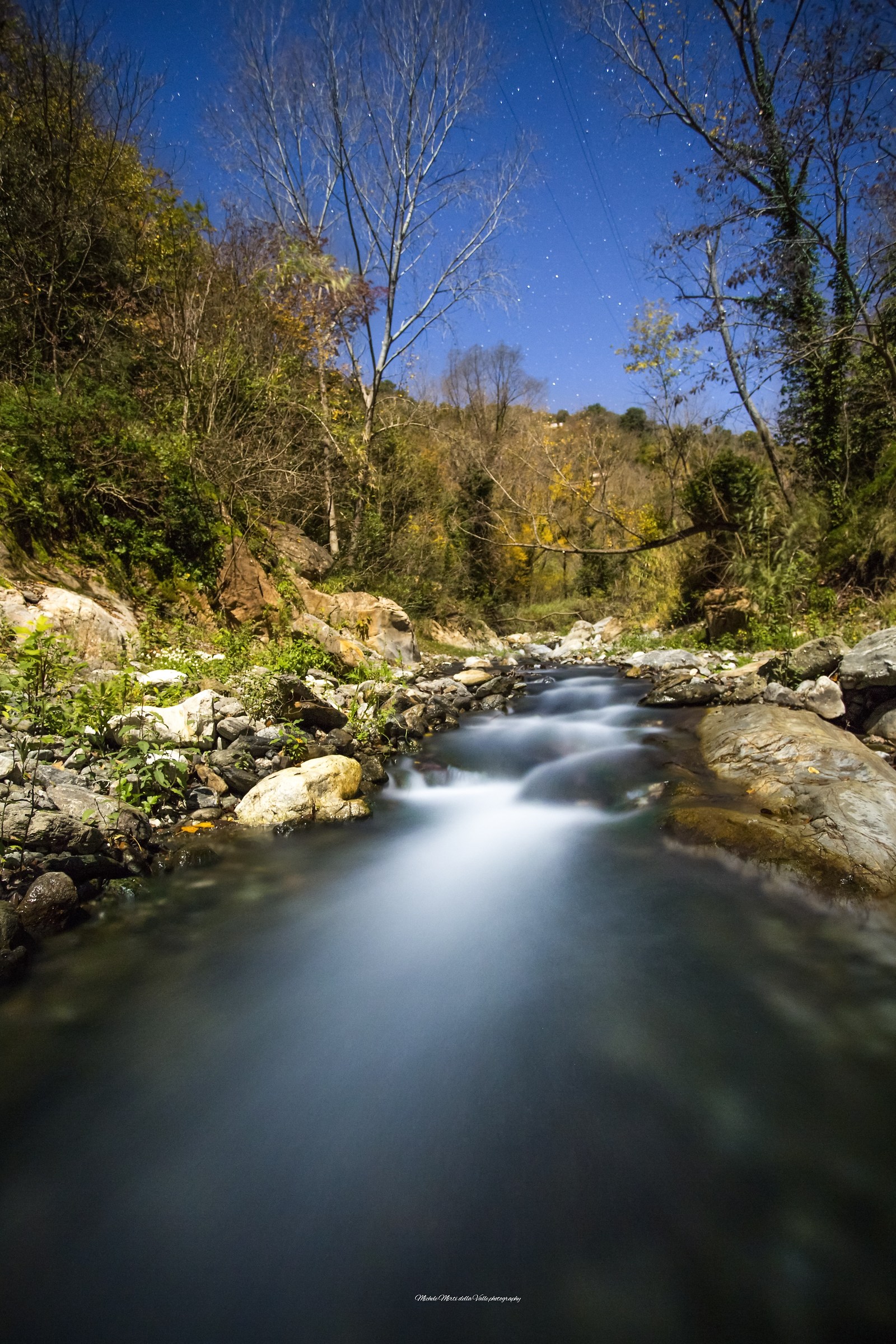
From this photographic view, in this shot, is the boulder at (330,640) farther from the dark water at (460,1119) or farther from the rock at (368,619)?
→ the dark water at (460,1119)

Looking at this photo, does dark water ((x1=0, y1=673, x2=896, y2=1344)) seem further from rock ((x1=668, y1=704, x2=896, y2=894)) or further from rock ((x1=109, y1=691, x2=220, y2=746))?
rock ((x1=109, y1=691, x2=220, y2=746))

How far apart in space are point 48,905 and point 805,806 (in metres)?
4.56

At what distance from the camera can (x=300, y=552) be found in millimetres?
11656

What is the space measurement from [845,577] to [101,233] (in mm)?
13204

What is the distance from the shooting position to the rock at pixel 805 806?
10.9 ft

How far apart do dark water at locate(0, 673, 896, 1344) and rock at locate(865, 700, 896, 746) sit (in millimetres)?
2807

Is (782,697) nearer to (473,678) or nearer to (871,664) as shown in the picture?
(871,664)

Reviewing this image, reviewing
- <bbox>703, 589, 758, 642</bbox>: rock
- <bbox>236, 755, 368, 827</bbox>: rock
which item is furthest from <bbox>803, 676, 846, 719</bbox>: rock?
<bbox>703, 589, 758, 642</bbox>: rock

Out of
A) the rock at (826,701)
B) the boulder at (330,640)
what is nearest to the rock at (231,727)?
the boulder at (330,640)

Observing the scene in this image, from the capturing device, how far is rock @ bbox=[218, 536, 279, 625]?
26.8 ft

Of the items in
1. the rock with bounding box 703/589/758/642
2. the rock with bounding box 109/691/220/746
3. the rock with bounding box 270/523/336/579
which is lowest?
the rock with bounding box 109/691/220/746

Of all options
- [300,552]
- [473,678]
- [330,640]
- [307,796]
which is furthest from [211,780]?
[300,552]

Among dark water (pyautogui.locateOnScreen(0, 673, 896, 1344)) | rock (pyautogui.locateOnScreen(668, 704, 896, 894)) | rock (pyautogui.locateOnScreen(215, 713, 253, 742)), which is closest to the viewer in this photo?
dark water (pyautogui.locateOnScreen(0, 673, 896, 1344))

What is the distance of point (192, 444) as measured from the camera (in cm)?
830
